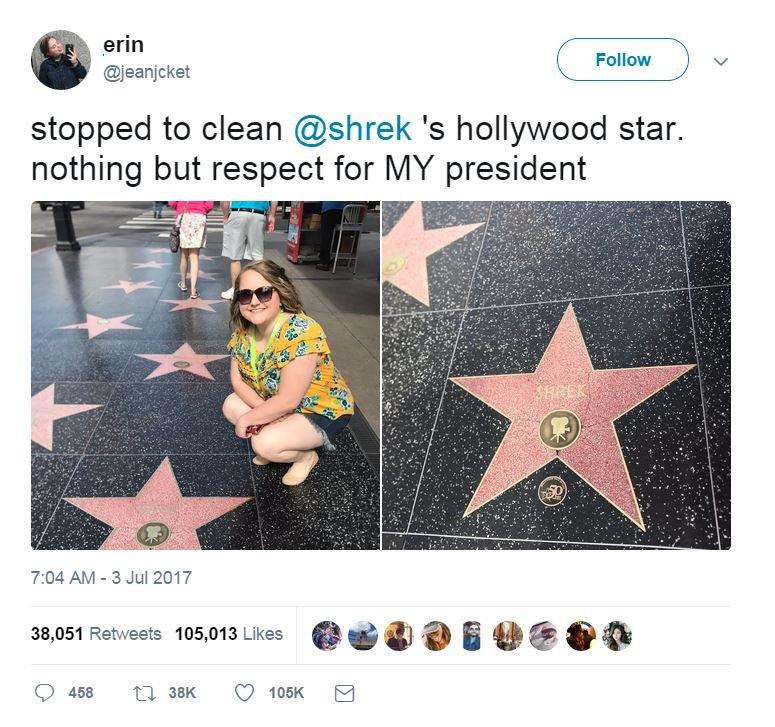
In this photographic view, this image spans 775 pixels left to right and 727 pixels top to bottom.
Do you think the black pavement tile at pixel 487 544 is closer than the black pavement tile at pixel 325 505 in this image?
Yes

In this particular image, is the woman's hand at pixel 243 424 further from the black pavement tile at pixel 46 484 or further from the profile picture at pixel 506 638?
the profile picture at pixel 506 638

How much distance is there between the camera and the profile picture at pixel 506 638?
1.53m

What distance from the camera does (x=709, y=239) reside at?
1576mm

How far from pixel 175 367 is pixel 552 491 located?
2.06 metres

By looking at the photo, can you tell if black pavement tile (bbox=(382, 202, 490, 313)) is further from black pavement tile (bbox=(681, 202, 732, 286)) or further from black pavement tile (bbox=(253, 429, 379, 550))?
black pavement tile (bbox=(253, 429, 379, 550))

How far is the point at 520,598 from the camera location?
1543 millimetres

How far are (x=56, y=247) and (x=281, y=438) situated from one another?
4.95 m
